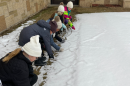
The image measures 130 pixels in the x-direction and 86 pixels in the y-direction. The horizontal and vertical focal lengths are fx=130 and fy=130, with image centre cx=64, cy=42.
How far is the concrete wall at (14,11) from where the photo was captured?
3.24m

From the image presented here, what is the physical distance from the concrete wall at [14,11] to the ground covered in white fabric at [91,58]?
36cm

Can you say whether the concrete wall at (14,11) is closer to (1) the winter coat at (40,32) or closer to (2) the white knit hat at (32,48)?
(1) the winter coat at (40,32)

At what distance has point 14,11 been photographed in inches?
147

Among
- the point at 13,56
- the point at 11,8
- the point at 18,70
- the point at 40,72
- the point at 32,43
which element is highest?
the point at 11,8

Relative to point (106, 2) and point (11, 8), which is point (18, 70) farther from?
point (106, 2)

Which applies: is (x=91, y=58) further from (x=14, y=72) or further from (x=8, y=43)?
(x=8, y=43)

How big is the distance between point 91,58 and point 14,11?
2.71 meters

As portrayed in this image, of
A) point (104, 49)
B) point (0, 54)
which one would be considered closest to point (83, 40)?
point (104, 49)

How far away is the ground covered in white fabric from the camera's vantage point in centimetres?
172

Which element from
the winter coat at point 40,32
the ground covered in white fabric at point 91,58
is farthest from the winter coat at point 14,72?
the winter coat at point 40,32

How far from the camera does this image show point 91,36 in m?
3.09

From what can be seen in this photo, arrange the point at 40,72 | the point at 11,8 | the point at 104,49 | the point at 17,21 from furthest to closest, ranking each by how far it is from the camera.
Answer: the point at 17,21, the point at 11,8, the point at 104,49, the point at 40,72

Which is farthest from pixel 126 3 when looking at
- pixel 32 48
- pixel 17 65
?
pixel 17 65

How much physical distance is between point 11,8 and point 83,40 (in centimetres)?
219
